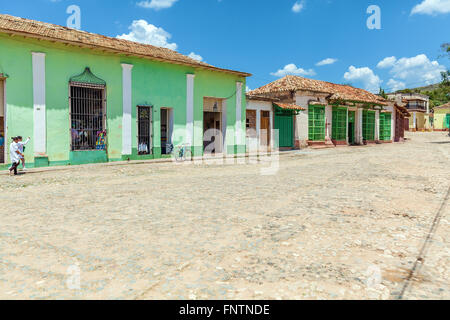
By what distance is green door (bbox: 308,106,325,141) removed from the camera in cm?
2585

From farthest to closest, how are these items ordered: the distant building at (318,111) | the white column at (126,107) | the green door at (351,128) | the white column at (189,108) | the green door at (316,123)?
the green door at (351,128) → the green door at (316,123) → the distant building at (318,111) → the white column at (189,108) → the white column at (126,107)

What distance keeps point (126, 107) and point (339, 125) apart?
61.9 ft

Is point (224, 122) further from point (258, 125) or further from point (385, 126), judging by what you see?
point (385, 126)

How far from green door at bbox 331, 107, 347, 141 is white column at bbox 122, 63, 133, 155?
17.6 metres

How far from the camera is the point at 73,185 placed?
8.76 metres

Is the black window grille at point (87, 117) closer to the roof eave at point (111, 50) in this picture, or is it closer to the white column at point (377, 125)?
the roof eave at point (111, 50)

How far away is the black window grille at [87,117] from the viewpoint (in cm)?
1420

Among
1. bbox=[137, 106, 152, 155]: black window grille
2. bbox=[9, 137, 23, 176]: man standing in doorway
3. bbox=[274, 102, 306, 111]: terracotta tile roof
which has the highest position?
bbox=[274, 102, 306, 111]: terracotta tile roof

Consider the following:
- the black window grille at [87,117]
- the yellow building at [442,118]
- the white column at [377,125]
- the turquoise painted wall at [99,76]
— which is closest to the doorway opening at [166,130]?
the turquoise painted wall at [99,76]

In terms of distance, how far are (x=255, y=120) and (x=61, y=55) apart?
1180cm

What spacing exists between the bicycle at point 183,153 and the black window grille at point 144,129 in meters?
1.33

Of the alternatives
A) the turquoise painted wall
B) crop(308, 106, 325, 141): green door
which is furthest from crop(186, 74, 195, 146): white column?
crop(308, 106, 325, 141): green door

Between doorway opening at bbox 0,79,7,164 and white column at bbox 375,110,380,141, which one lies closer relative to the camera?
doorway opening at bbox 0,79,7,164

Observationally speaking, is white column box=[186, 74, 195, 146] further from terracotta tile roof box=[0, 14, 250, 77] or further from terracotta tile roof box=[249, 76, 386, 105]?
terracotta tile roof box=[249, 76, 386, 105]
